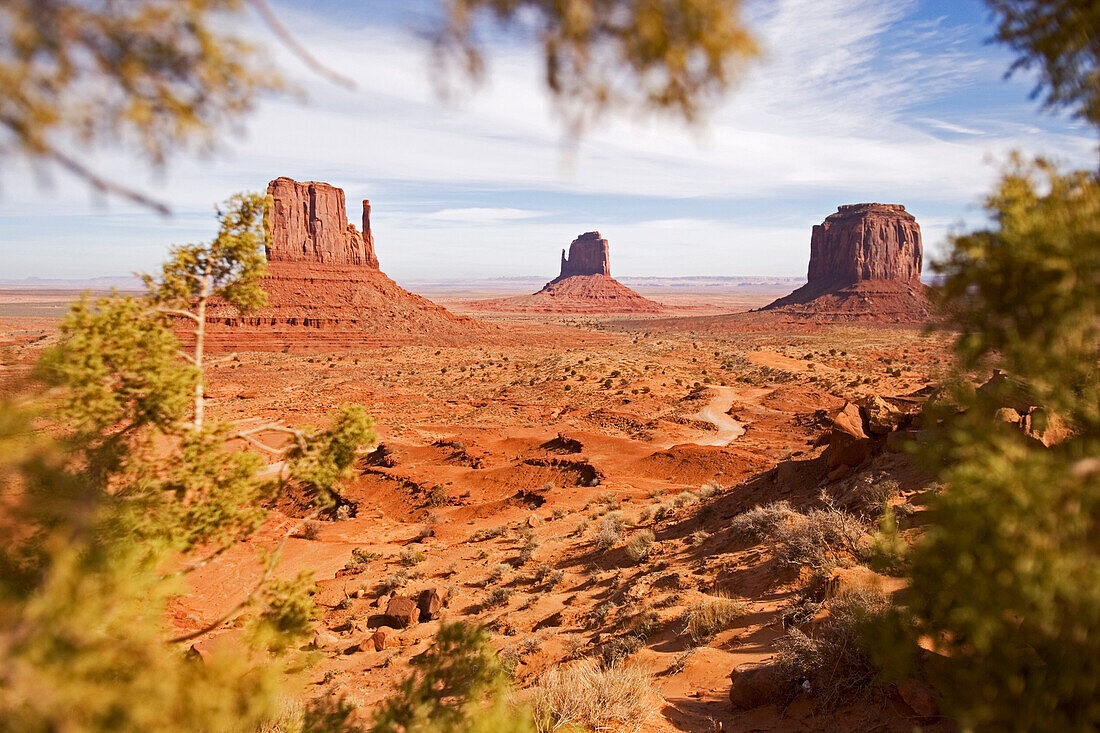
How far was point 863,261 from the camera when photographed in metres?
93.3

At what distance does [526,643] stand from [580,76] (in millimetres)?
7199

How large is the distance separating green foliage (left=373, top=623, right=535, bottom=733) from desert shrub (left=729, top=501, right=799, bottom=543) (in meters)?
6.76

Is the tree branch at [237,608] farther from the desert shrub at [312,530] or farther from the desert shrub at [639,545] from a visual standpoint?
the desert shrub at [312,530]

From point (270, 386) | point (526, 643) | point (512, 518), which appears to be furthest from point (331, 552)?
point (270, 386)

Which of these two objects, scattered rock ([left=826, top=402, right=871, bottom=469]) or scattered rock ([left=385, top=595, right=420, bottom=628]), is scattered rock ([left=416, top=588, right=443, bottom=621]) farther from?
scattered rock ([left=826, top=402, right=871, bottom=469])

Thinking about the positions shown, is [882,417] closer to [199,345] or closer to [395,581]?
[395,581]

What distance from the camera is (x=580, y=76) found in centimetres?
263

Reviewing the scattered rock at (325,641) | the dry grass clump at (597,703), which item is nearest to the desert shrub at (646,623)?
the dry grass clump at (597,703)

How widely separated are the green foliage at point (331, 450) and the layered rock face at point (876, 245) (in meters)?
102

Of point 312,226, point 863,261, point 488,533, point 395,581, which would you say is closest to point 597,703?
point 395,581

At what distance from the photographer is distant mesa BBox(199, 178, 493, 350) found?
59.7 metres

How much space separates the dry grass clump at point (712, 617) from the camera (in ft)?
22.7

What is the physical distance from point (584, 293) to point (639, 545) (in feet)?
456

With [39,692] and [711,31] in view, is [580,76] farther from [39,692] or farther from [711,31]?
[39,692]
